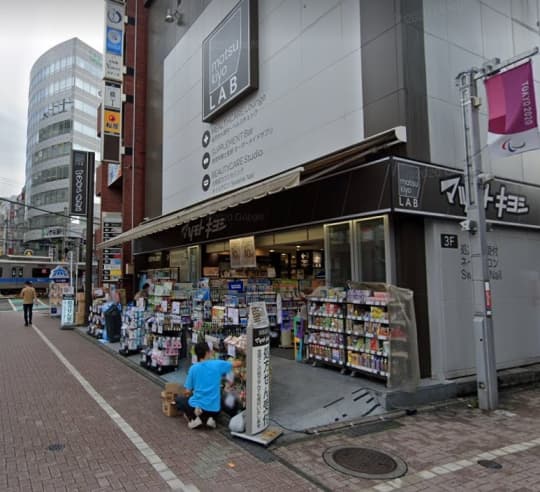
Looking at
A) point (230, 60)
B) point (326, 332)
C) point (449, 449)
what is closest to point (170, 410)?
point (326, 332)

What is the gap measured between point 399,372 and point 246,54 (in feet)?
30.2

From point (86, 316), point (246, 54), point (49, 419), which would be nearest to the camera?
point (49, 419)

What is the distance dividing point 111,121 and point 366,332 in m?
18.9

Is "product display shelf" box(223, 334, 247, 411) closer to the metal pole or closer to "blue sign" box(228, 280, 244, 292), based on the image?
"blue sign" box(228, 280, 244, 292)

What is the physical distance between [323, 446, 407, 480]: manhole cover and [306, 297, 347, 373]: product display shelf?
108 inches

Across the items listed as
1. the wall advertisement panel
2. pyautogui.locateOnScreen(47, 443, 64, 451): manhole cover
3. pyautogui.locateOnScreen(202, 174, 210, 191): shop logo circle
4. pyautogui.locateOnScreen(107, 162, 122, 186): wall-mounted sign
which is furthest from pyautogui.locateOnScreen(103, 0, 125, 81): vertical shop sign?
pyautogui.locateOnScreen(47, 443, 64, 451): manhole cover

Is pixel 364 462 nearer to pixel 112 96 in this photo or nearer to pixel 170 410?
pixel 170 410

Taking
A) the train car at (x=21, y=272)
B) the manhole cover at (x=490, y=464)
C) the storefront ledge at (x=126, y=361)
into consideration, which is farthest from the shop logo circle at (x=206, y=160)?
the train car at (x=21, y=272)

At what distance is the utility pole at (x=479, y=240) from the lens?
6.54m

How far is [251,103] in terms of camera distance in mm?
11664

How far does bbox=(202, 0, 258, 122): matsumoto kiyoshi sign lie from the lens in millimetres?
11297

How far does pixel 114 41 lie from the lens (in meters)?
20.9

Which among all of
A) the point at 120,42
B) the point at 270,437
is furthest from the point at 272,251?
the point at 120,42

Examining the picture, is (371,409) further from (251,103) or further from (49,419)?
(251,103)
